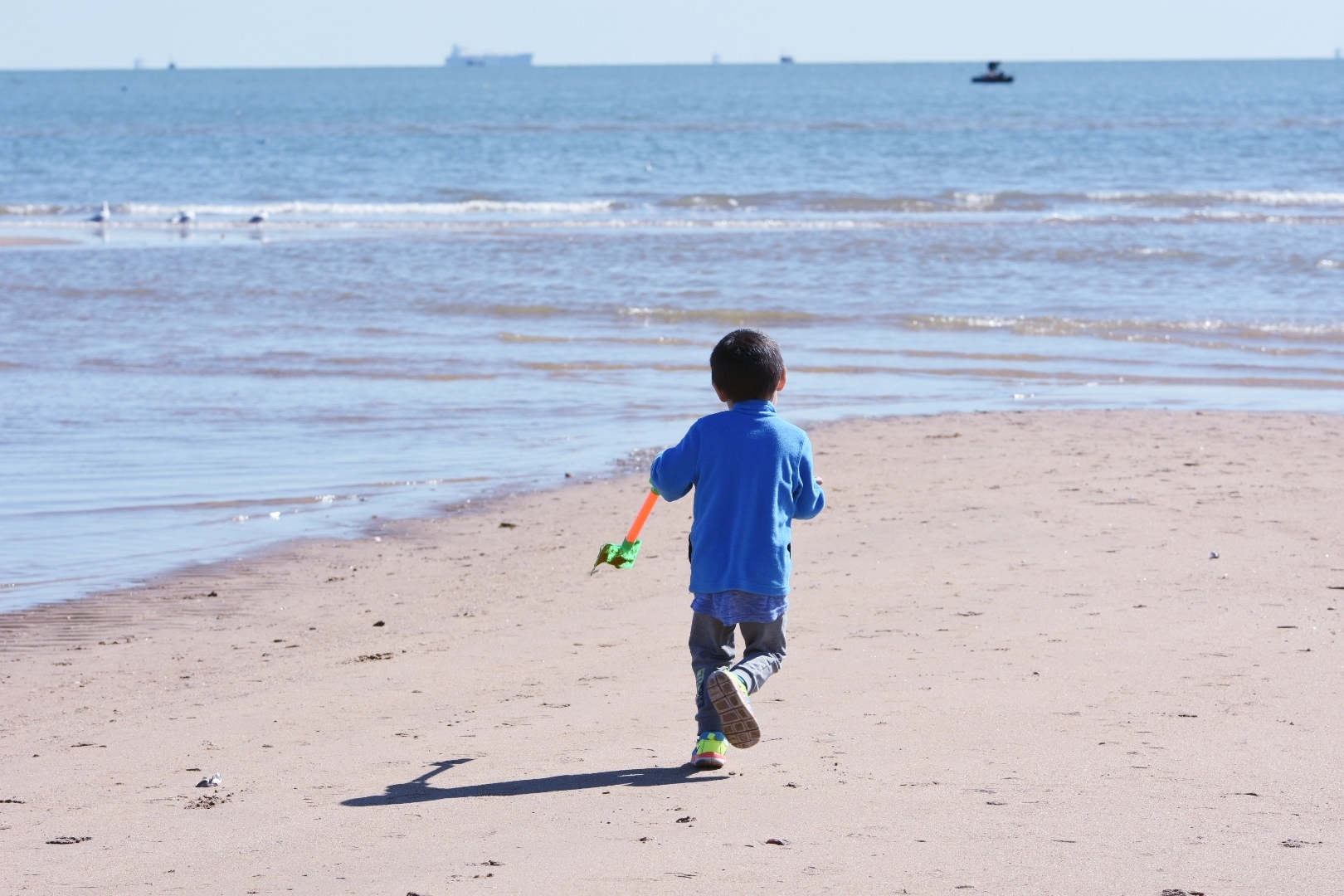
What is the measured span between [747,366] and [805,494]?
41 centimetres

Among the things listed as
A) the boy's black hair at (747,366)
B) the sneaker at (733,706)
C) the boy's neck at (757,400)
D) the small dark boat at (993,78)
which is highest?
the small dark boat at (993,78)

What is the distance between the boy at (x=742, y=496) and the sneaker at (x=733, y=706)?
7cm

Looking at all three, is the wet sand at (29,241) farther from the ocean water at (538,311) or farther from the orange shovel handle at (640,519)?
the orange shovel handle at (640,519)

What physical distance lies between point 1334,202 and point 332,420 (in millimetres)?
28768

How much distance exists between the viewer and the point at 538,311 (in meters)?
17.1

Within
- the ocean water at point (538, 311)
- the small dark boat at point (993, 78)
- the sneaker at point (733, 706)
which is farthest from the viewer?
the small dark boat at point (993, 78)

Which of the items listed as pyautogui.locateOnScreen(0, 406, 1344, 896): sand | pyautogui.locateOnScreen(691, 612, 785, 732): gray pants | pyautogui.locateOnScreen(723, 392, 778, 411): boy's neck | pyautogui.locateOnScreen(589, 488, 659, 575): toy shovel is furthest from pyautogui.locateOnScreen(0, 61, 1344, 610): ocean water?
pyautogui.locateOnScreen(723, 392, 778, 411): boy's neck

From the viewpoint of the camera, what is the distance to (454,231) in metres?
27.8

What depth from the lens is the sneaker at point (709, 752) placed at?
4016mm

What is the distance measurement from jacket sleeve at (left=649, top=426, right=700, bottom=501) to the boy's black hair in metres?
0.17

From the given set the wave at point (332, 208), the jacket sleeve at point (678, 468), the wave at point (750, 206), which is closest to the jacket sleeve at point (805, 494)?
the jacket sleeve at point (678, 468)

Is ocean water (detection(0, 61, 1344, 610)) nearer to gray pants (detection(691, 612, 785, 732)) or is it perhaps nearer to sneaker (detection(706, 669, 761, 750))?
gray pants (detection(691, 612, 785, 732))

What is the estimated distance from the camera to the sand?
3.39 m

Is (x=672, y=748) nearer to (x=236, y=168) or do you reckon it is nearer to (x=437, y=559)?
(x=437, y=559)
